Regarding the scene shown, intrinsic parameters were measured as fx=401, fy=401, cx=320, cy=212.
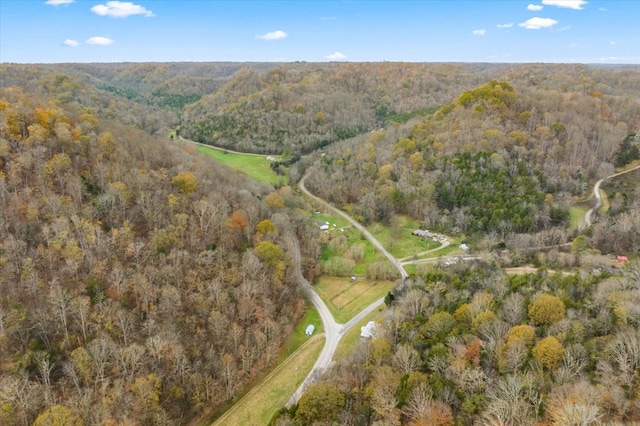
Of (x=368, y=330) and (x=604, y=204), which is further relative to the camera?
(x=604, y=204)

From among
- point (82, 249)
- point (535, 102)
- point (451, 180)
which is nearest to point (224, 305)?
point (82, 249)

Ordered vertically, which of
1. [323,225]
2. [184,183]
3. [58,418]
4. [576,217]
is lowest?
[323,225]

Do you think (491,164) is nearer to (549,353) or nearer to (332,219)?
(332,219)

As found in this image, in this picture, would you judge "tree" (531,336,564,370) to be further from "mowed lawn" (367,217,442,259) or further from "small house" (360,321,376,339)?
"mowed lawn" (367,217,442,259)

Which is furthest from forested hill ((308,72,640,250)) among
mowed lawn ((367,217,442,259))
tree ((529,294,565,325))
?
tree ((529,294,565,325))

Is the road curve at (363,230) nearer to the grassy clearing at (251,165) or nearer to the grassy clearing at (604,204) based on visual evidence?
the grassy clearing at (251,165)

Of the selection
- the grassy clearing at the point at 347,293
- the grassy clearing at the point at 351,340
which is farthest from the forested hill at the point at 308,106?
the grassy clearing at the point at 351,340

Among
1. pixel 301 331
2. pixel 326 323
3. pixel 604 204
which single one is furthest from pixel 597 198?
pixel 301 331
